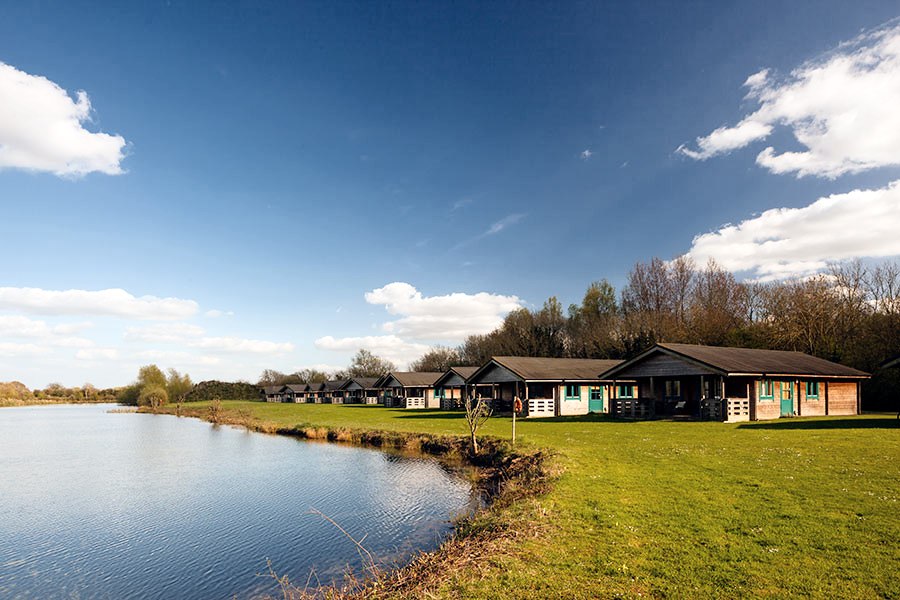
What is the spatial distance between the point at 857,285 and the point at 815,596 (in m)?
59.9

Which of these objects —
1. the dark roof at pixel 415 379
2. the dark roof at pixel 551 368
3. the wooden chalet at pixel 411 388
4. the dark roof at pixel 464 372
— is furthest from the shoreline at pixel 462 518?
the dark roof at pixel 415 379

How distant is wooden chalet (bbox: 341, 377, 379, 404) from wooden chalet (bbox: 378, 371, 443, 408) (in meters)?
11.2

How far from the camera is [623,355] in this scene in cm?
6475

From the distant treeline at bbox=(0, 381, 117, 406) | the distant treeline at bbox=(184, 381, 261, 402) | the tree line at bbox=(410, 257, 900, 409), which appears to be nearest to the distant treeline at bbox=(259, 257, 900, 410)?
the tree line at bbox=(410, 257, 900, 409)

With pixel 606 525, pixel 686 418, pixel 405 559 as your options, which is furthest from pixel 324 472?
pixel 686 418

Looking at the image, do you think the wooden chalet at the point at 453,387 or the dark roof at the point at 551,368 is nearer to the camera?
the dark roof at the point at 551,368

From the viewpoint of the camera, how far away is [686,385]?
3591cm

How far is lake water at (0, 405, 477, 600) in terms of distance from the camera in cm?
1241

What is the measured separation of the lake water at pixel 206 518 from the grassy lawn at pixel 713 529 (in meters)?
4.50

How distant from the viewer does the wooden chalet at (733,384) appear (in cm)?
3161

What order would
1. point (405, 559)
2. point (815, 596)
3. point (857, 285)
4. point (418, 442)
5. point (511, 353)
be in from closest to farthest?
point (815, 596)
point (405, 559)
point (418, 442)
point (857, 285)
point (511, 353)

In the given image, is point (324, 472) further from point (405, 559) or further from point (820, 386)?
point (820, 386)

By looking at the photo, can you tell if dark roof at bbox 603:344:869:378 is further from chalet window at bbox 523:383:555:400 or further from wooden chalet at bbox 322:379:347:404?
wooden chalet at bbox 322:379:347:404

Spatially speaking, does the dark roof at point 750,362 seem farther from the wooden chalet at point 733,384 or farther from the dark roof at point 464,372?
the dark roof at point 464,372
